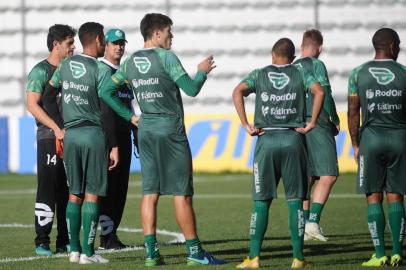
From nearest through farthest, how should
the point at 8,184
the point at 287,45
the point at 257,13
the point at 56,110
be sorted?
the point at 287,45 → the point at 56,110 → the point at 8,184 → the point at 257,13

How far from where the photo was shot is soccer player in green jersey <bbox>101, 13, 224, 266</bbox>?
413 inches

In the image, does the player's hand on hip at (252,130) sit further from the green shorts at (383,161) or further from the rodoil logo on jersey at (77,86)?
the rodoil logo on jersey at (77,86)

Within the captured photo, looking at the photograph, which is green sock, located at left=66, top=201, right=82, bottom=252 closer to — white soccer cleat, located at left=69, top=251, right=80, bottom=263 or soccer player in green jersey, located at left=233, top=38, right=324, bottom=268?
white soccer cleat, located at left=69, top=251, right=80, bottom=263

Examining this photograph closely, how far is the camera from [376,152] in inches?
408

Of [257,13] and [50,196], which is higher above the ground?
[257,13]

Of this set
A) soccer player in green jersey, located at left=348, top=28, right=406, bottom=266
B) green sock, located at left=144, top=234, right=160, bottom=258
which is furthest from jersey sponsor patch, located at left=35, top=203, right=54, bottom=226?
soccer player in green jersey, located at left=348, top=28, right=406, bottom=266

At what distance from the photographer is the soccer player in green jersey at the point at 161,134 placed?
413 inches

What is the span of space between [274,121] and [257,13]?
19.6 m

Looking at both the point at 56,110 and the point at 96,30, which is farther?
the point at 56,110

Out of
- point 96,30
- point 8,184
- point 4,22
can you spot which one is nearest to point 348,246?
point 96,30

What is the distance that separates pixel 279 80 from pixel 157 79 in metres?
1.16

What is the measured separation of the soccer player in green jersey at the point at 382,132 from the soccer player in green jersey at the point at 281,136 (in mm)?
454

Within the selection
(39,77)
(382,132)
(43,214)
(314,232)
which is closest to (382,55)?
(382,132)

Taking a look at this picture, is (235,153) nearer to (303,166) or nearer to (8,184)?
(8,184)
